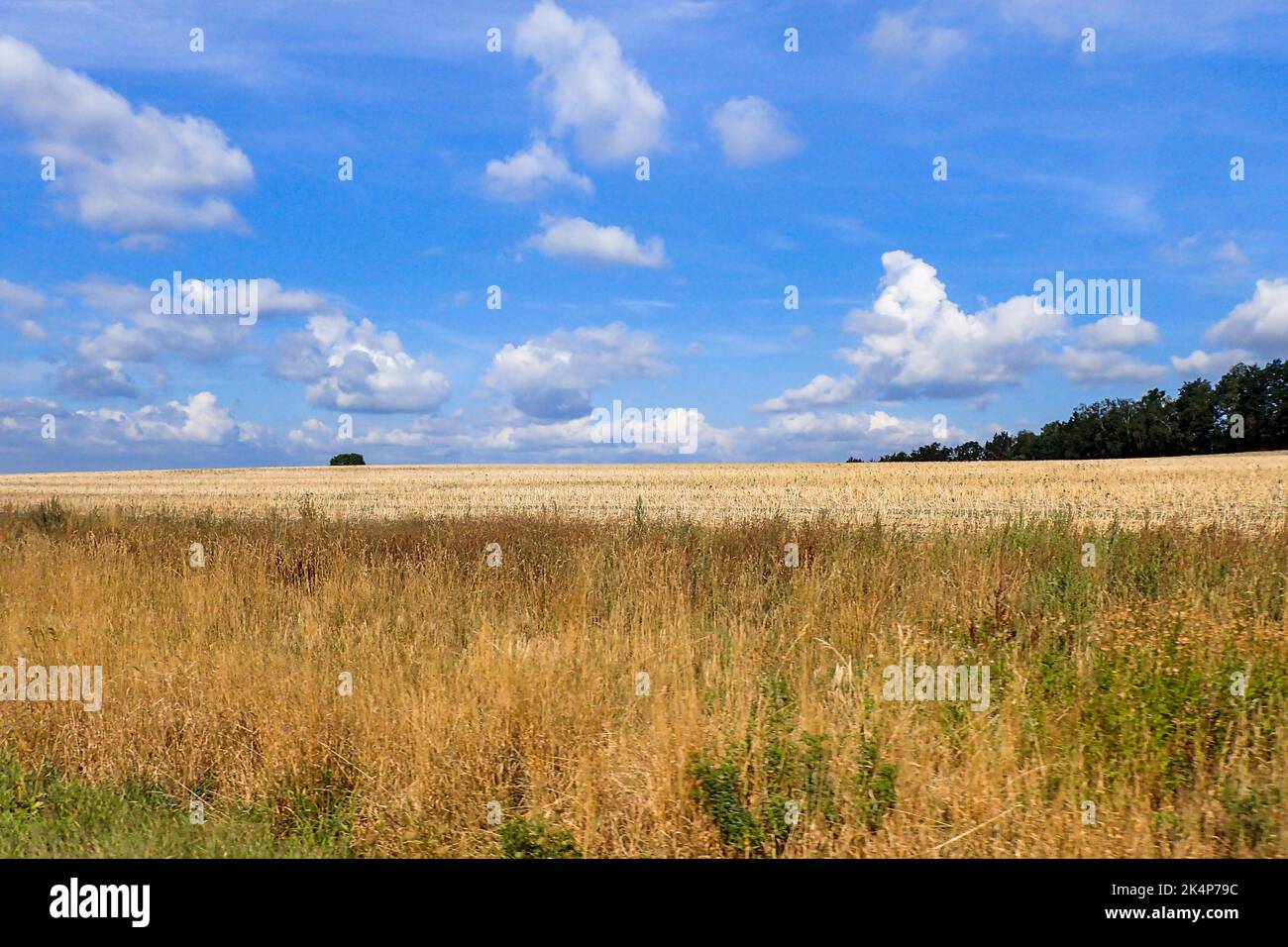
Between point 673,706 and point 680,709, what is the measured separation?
6 cm

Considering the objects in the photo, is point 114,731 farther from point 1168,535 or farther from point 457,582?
point 1168,535

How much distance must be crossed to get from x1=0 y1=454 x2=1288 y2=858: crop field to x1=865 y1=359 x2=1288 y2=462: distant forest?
95893mm

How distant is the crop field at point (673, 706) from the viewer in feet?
15.2

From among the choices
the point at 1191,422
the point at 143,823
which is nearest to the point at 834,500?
the point at 143,823

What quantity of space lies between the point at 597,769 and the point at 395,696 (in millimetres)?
1932

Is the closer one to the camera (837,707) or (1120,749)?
(1120,749)

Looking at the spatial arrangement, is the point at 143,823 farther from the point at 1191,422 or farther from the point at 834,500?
the point at 1191,422

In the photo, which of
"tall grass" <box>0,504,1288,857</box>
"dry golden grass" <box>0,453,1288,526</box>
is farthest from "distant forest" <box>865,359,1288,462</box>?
"tall grass" <box>0,504,1288,857</box>

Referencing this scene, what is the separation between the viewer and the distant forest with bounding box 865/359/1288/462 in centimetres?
9238

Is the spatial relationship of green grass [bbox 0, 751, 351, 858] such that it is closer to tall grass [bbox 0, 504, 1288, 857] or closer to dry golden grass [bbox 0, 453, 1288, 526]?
tall grass [bbox 0, 504, 1288, 857]
